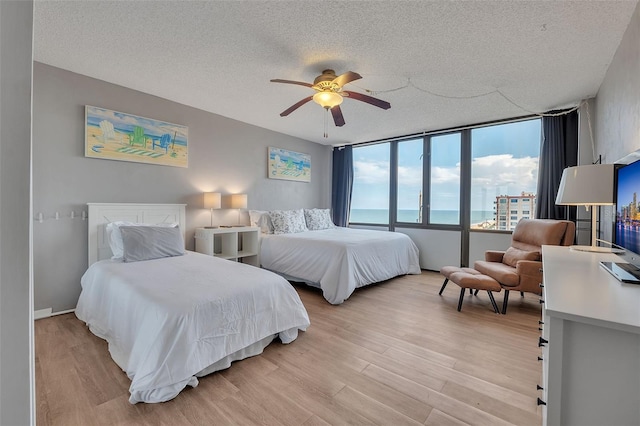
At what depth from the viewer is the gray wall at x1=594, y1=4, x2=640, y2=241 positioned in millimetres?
1831

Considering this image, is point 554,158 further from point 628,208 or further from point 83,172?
point 83,172

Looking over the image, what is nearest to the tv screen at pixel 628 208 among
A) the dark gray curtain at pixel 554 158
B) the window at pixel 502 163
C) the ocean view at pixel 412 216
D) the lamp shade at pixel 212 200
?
the dark gray curtain at pixel 554 158

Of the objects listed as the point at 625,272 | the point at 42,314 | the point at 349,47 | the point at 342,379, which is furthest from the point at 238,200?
the point at 625,272

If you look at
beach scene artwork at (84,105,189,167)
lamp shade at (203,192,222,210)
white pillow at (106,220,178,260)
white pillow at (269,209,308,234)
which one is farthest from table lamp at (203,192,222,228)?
white pillow at (106,220,178,260)

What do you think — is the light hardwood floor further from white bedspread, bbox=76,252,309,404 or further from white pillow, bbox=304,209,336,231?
white pillow, bbox=304,209,336,231

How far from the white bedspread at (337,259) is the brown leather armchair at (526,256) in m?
1.16

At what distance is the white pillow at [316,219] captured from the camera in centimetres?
498

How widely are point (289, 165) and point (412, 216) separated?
8.15ft

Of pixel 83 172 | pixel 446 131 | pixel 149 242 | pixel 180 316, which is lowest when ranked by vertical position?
pixel 180 316

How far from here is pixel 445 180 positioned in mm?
4758

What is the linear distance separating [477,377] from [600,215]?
232 cm

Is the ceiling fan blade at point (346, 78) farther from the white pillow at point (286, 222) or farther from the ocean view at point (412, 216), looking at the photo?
the ocean view at point (412, 216)

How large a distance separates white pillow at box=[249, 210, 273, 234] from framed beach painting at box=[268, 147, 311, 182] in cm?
75

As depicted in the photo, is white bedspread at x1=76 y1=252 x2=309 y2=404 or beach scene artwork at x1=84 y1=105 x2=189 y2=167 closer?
white bedspread at x1=76 y1=252 x2=309 y2=404
